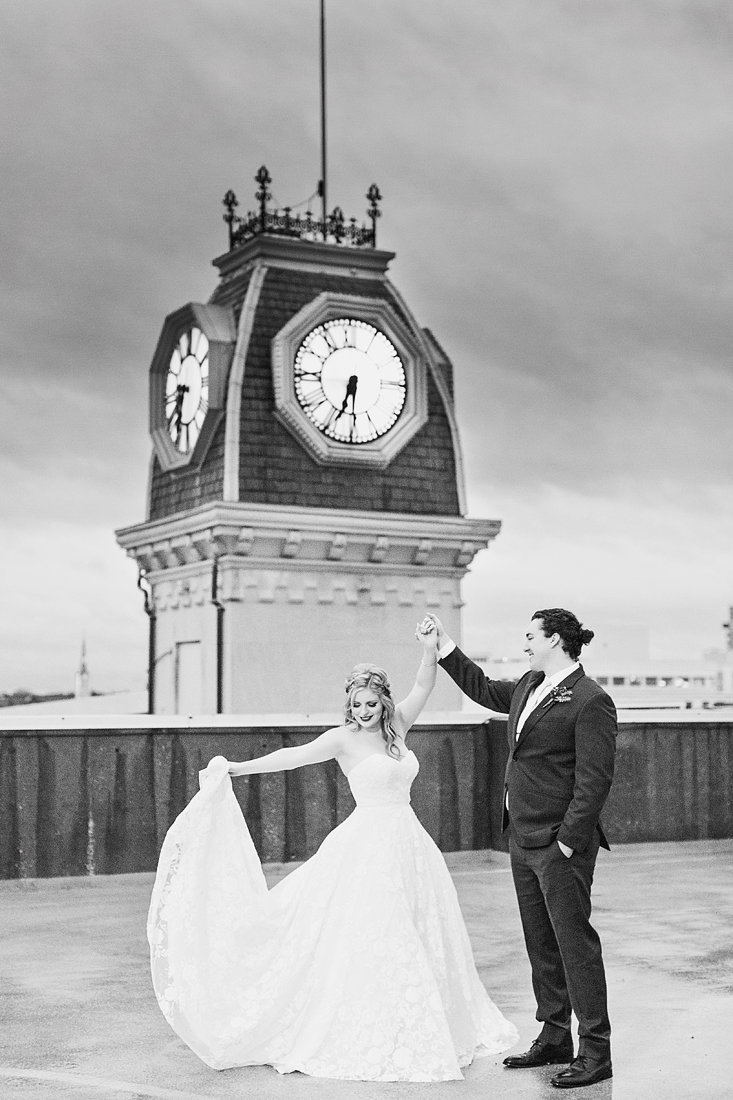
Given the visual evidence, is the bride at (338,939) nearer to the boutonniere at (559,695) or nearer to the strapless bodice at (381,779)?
the strapless bodice at (381,779)

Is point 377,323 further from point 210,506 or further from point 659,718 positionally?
point 659,718

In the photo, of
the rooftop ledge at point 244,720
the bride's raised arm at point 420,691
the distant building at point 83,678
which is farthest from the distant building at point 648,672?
the bride's raised arm at point 420,691

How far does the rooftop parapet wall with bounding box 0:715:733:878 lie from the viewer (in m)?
12.9

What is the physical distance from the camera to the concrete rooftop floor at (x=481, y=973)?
655cm

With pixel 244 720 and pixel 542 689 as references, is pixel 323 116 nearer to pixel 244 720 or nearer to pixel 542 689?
pixel 244 720

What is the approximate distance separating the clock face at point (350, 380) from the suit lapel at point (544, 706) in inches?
566

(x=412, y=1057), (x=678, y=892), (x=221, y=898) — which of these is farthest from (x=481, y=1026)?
(x=678, y=892)

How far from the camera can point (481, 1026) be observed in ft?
23.6

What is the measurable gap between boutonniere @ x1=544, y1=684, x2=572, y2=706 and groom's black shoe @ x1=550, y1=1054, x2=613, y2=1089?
1510mm

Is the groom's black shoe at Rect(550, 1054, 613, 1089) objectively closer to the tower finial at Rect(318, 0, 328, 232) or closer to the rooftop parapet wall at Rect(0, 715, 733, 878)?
the rooftop parapet wall at Rect(0, 715, 733, 878)

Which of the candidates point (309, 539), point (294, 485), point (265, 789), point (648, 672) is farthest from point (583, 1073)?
point (648, 672)

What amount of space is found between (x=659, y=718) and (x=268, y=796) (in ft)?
13.8

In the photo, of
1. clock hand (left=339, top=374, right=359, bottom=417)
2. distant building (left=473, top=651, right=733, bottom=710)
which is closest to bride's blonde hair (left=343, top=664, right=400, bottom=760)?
clock hand (left=339, top=374, right=359, bottom=417)

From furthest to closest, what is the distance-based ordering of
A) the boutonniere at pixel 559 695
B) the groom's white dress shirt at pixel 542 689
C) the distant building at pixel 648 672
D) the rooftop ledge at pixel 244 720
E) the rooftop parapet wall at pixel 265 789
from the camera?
the distant building at pixel 648 672 < the rooftop ledge at pixel 244 720 < the rooftop parapet wall at pixel 265 789 < the groom's white dress shirt at pixel 542 689 < the boutonniere at pixel 559 695
